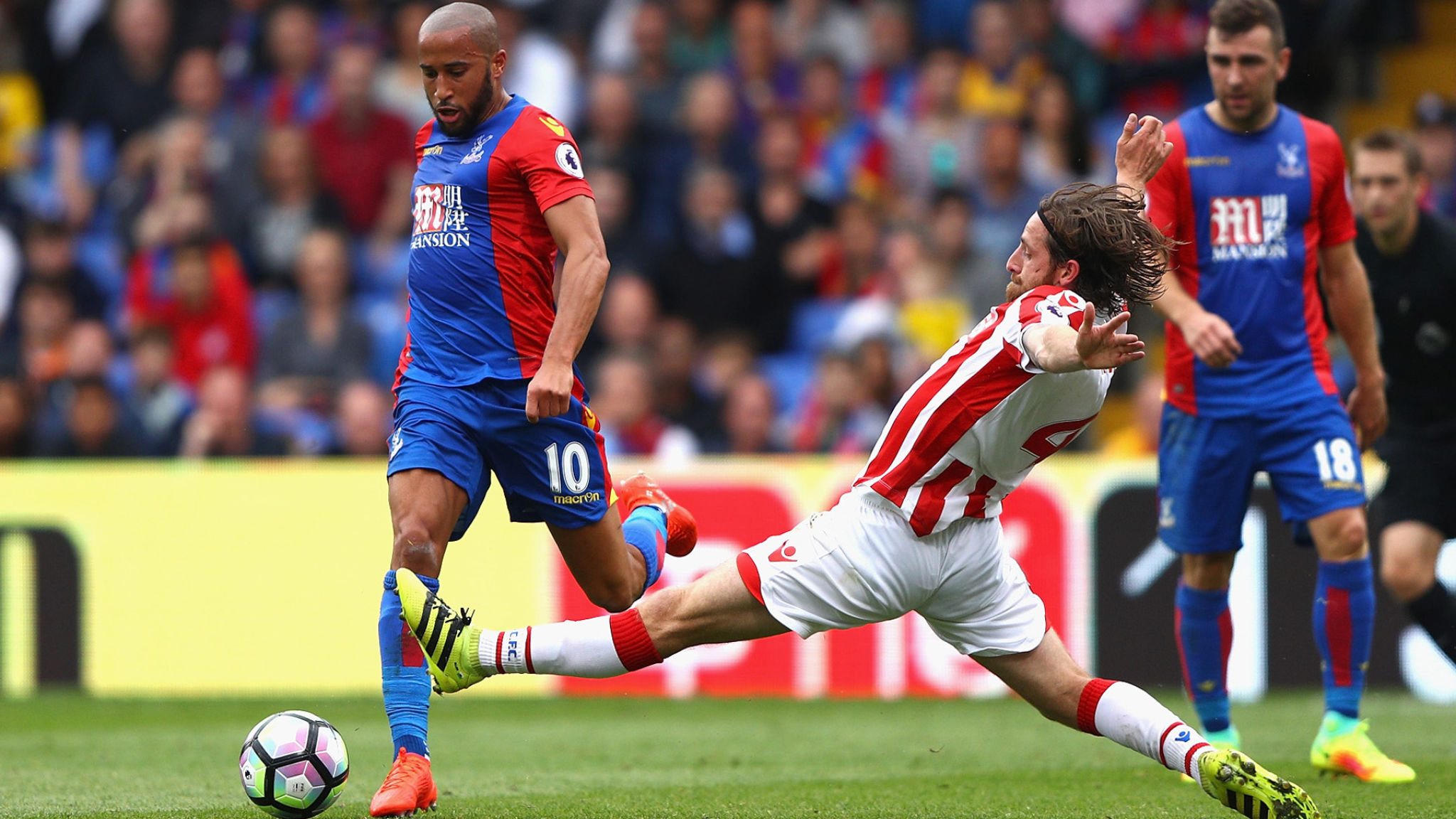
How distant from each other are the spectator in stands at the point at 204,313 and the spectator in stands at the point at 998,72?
17.9 ft

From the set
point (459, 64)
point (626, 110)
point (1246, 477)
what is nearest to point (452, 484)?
point (459, 64)

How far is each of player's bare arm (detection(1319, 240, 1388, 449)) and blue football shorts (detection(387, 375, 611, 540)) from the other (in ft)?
9.40

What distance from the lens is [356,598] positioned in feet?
34.8

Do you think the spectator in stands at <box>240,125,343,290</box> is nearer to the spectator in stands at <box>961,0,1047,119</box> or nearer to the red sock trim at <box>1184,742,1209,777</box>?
the spectator in stands at <box>961,0,1047,119</box>

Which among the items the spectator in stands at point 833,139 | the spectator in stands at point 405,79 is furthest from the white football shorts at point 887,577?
the spectator in stands at point 405,79

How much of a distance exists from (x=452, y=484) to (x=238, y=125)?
8701mm

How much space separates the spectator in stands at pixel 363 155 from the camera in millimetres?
13359

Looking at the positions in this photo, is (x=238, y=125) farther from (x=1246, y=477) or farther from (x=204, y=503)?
(x=1246, y=477)

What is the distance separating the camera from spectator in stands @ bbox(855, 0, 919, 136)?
13953 millimetres

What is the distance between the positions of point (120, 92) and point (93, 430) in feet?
14.3

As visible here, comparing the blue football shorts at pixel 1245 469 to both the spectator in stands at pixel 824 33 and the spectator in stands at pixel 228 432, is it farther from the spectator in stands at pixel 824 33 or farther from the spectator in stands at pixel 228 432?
the spectator in stands at pixel 824 33

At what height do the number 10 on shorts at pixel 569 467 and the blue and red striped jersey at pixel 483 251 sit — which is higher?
the blue and red striped jersey at pixel 483 251

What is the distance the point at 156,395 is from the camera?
38.7 feet

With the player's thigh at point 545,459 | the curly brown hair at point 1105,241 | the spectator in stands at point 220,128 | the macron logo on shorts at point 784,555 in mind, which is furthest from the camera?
the spectator in stands at point 220,128
